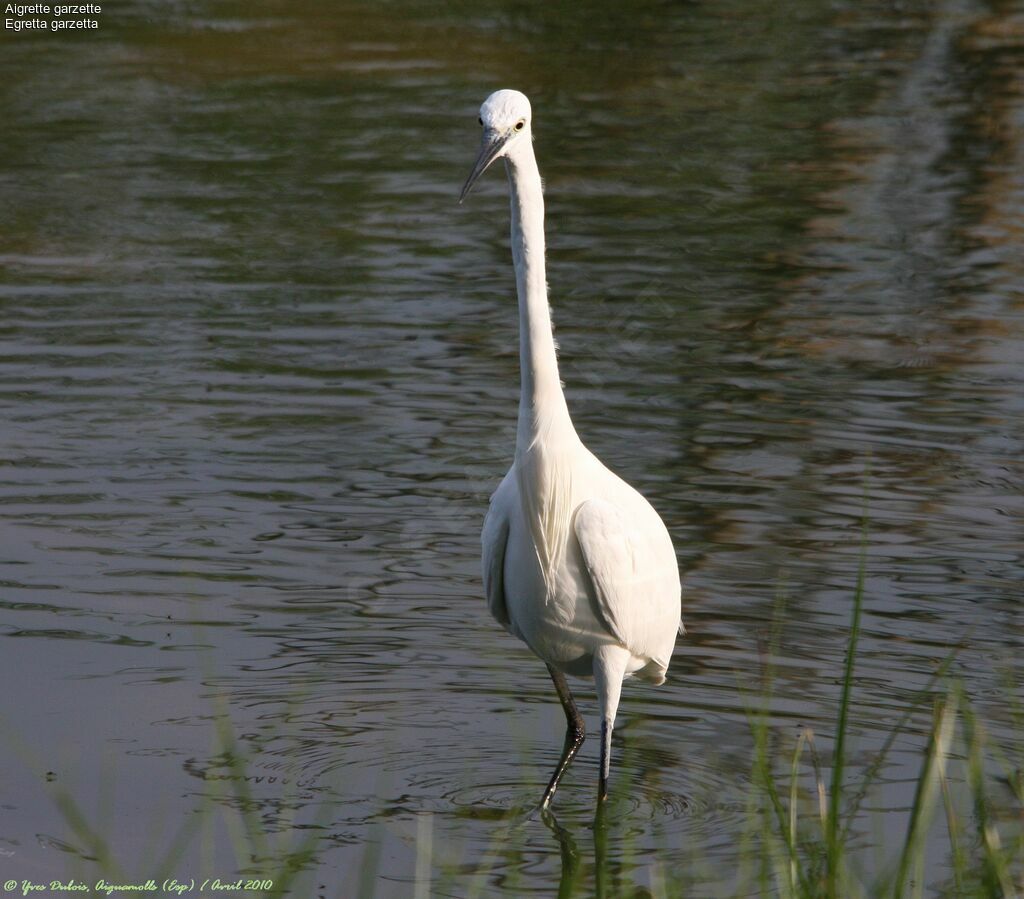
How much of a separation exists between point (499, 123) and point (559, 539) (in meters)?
1.13

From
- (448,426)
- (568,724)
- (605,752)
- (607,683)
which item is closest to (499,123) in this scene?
(607,683)

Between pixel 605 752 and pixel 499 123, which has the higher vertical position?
pixel 499 123

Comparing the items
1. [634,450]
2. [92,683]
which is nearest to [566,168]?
[634,450]

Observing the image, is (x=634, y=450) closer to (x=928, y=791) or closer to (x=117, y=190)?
(x=928, y=791)

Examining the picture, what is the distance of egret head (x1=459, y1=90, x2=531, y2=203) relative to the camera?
423 cm

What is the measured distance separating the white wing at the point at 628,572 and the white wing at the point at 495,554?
273 millimetres

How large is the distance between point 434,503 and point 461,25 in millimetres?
11230

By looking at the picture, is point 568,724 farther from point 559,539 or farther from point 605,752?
point 559,539

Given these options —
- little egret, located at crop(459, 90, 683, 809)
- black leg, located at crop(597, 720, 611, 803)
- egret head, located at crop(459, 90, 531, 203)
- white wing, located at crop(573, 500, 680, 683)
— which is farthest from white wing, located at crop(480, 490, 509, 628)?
egret head, located at crop(459, 90, 531, 203)

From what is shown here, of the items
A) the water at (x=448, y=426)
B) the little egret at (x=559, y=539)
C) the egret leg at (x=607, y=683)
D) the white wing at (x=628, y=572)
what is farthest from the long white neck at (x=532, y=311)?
the water at (x=448, y=426)

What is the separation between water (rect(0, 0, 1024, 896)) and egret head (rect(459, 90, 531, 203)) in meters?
1.62

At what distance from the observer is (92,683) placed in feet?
18.4

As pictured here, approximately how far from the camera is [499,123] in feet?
13.9

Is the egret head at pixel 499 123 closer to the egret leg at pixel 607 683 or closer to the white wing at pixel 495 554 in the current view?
the white wing at pixel 495 554
